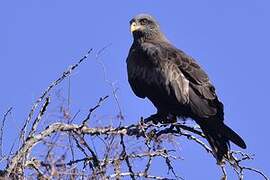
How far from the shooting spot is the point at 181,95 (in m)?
7.23

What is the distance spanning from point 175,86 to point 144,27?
5.12 feet

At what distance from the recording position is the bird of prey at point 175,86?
7109 millimetres

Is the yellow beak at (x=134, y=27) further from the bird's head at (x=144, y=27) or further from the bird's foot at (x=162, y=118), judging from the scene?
the bird's foot at (x=162, y=118)

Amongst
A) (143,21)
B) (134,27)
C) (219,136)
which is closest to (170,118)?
(219,136)

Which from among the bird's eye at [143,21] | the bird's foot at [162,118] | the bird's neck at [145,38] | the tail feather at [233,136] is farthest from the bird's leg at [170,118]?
the bird's eye at [143,21]

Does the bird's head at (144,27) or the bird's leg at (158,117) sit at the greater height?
the bird's head at (144,27)

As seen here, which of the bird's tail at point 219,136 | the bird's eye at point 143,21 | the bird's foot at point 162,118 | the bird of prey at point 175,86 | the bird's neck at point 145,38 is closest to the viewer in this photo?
the bird's tail at point 219,136

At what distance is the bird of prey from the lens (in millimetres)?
7109

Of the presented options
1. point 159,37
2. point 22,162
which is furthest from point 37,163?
point 159,37

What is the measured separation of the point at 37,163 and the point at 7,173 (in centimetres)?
33

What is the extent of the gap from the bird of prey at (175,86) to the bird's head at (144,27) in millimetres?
581

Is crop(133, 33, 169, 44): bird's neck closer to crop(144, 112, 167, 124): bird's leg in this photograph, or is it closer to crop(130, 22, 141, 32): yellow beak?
crop(130, 22, 141, 32): yellow beak

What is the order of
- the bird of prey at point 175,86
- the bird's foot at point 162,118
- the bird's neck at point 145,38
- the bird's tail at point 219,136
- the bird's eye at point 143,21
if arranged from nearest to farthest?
the bird's tail at point 219,136, the bird of prey at point 175,86, the bird's foot at point 162,118, the bird's neck at point 145,38, the bird's eye at point 143,21

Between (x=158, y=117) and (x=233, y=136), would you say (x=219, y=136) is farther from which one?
(x=158, y=117)
